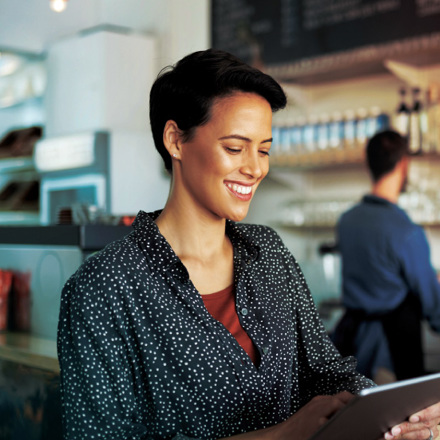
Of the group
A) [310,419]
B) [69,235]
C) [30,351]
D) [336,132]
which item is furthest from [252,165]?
[336,132]

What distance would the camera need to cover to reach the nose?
1.25 meters

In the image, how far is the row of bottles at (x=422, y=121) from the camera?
3.73 meters

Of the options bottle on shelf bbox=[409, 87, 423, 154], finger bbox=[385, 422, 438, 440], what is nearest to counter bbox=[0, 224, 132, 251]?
finger bbox=[385, 422, 438, 440]

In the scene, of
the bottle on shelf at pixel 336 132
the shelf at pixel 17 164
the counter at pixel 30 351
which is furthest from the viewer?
the shelf at pixel 17 164

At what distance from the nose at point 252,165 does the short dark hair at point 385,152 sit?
167cm

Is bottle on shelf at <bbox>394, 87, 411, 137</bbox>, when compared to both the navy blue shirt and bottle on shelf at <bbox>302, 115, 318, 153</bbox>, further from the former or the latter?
the navy blue shirt

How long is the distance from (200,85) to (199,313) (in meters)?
0.42

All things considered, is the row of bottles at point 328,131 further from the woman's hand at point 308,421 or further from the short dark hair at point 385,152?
the woman's hand at point 308,421

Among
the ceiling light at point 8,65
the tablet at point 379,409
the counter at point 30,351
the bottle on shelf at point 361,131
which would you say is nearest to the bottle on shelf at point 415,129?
the bottle on shelf at point 361,131

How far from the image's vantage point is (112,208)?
4.34 m

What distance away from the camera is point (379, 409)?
98cm

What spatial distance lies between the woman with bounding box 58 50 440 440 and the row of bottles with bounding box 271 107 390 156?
8.85 ft

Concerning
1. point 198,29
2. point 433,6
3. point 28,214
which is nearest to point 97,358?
point 433,6

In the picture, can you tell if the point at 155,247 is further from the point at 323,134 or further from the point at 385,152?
the point at 323,134
